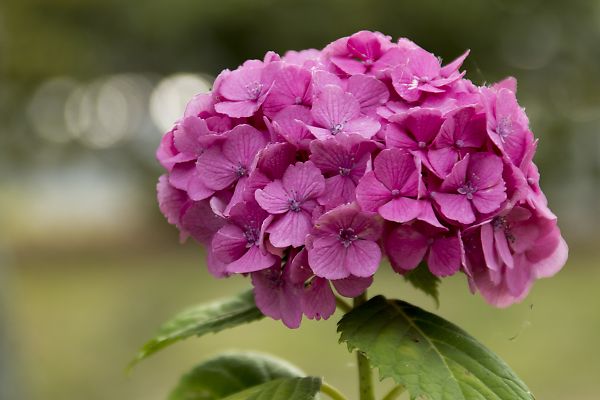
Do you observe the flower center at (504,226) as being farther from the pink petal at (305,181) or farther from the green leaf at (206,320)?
the green leaf at (206,320)

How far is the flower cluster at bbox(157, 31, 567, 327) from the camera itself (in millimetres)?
1054

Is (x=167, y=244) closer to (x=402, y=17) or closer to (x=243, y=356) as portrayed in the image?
(x=402, y=17)

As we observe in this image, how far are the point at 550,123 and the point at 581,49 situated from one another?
44.6 inches

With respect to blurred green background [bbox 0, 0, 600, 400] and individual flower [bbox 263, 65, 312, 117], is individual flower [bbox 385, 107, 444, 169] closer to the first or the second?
individual flower [bbox 263, 65, 312, 117]

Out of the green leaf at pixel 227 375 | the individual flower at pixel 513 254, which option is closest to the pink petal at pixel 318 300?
the individual flower at pixel 513 254

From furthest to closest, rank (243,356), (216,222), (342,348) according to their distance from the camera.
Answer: (342,348)
(243,356)
(216,222)

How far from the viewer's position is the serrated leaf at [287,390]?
48.4 inches

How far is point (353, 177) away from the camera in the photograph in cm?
107

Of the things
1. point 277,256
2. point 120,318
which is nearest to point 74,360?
point 120,318

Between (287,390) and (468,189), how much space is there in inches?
17.0

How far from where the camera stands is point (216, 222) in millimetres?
1177

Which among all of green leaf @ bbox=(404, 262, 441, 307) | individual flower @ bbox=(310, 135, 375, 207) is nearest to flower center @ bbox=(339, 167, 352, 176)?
individual flower @ bbox=(310, 135, 375, 207)

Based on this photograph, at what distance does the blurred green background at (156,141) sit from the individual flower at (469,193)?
5589 millimetres

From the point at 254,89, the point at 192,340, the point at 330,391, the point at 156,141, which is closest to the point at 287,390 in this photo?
the point at 330,391
